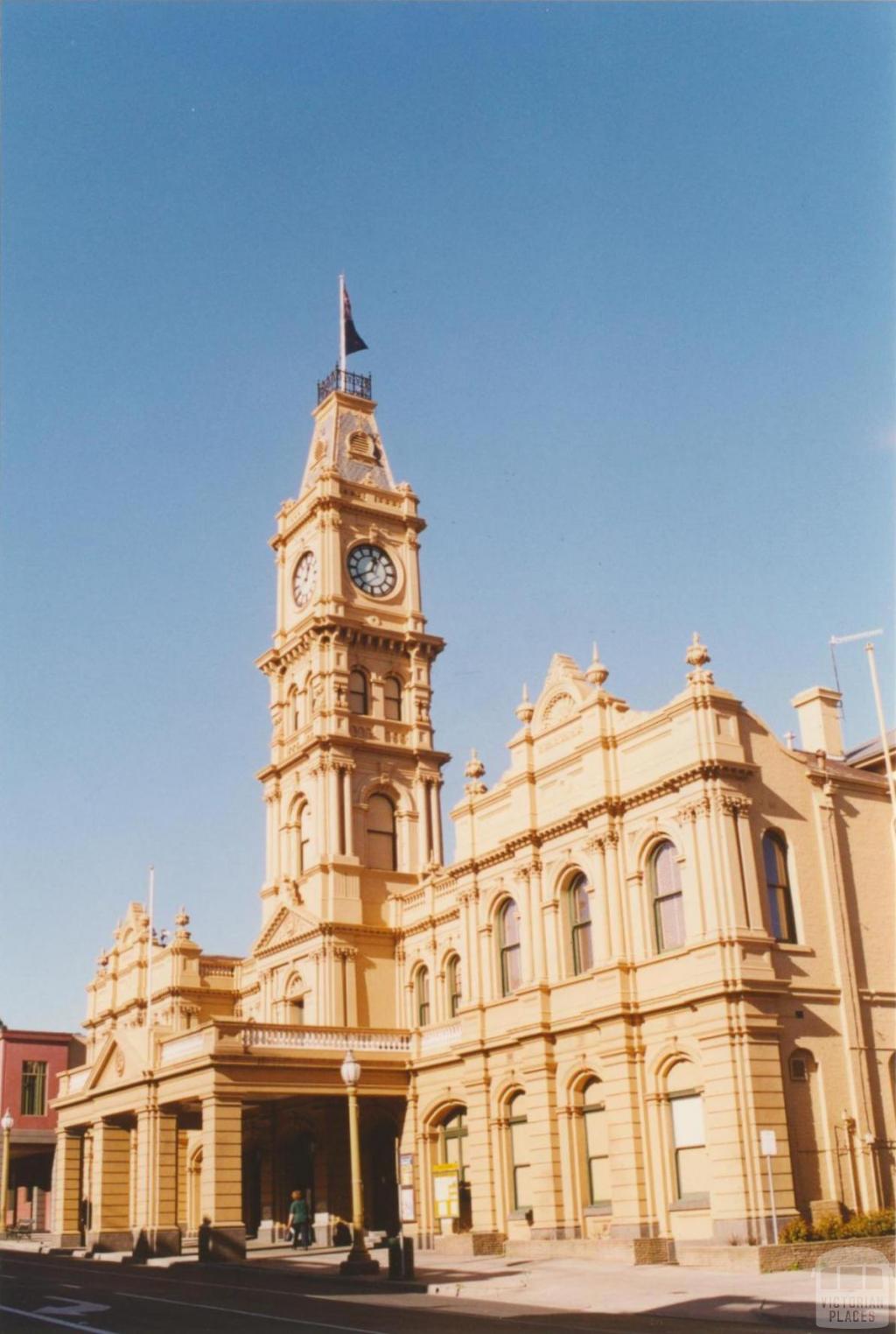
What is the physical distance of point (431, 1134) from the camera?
43.8 metres

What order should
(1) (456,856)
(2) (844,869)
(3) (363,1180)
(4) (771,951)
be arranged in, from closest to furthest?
(4) (771,951) → (2) (844,869) → (1) (456,856) → (3) (363,1180)

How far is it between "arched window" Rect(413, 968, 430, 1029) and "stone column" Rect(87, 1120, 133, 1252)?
11.6 metres

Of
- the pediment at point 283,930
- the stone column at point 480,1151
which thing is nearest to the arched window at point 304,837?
the pediment at point 283,930

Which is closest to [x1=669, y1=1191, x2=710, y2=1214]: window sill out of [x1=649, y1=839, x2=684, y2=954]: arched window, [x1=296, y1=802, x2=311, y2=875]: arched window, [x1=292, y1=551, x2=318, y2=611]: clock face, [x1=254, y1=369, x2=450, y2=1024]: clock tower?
[x1=649, y1=839, x2=684, y2=954]: arched window

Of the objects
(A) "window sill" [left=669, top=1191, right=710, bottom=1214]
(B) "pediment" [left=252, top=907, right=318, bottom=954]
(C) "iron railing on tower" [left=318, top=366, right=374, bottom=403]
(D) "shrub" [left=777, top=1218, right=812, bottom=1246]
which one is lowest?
(D) "shrub" [left=777, top=1218, right=812, bottom=1246]

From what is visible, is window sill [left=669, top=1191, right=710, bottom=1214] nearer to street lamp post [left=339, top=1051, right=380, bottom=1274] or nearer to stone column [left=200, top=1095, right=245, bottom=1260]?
street lamp post [left=339, top=1051, right=380, bottom=1274]

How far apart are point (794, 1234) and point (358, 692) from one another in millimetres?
30488

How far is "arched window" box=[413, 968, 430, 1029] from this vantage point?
1932 inches

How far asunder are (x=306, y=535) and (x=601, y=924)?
89.7 feet

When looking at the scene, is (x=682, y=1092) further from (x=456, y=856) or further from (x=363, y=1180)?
(x=363, y=1180)

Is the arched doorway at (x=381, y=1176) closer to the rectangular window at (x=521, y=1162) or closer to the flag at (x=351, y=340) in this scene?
the rectangular window at (x=521, y=1162)

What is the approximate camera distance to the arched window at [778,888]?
3397cm

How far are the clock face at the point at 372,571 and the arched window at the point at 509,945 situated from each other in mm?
19444

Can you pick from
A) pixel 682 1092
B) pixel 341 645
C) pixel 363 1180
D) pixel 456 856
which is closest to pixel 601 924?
pixel 682 1092
